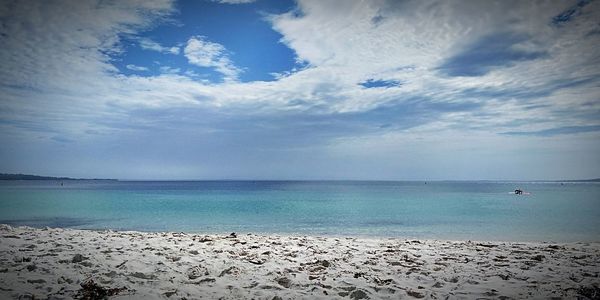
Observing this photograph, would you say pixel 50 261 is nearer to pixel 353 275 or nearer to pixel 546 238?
pixel 353 275

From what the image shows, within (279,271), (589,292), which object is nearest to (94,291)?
(279,271)

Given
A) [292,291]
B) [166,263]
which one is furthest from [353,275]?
[166,263]

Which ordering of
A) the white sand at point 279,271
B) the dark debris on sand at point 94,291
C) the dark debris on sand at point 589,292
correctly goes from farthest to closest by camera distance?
the white sand at point 279,271
the dark debris on sand at point 589,292
the dark debris on sand at point 94,291

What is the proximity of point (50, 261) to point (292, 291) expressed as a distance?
5.58m

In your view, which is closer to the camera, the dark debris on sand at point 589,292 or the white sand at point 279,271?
the dark debris on sand at point 589,292

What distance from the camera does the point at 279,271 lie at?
745cm

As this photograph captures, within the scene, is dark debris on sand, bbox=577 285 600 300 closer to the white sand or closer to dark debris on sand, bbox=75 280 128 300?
the white sand

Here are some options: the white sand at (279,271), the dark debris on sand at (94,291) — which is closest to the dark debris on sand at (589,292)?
the white sand at (279,271)

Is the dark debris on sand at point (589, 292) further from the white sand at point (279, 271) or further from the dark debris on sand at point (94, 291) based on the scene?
the dark debris on sand at point (94, 291)

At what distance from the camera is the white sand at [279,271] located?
599 cm

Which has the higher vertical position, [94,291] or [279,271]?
[94,291]

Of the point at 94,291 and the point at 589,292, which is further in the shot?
the point at 589,292

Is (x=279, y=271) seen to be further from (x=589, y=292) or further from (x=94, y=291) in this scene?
(x=589, y=292)

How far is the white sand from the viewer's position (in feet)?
19.6
